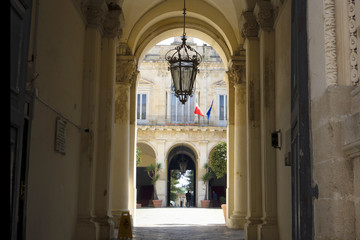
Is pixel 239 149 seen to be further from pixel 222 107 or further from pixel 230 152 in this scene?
pixel 222 107

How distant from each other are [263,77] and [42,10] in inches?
198

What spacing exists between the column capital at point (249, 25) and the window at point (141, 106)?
25.5 metres

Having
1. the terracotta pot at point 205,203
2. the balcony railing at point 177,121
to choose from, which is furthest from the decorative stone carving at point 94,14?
the balcony railing at point 177,121

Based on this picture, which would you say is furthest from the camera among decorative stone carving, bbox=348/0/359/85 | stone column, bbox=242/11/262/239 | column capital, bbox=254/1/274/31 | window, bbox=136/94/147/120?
window, bbox=136/94/147/120

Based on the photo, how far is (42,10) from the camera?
257 inches

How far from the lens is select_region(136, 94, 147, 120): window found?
119 ft

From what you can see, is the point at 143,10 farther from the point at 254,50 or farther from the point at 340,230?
the point at 340,230

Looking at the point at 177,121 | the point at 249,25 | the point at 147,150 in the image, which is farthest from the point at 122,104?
the point at 147,150

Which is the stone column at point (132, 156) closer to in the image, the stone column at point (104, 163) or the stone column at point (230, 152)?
the stone column at point (230, 152)

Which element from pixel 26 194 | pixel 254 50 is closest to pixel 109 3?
pixel 254 50

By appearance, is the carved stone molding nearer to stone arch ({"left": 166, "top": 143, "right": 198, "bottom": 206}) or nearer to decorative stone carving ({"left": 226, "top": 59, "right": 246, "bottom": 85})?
decorative stone carving ({"left": 226, "top": 59, "right": 246, "bottom": 85})

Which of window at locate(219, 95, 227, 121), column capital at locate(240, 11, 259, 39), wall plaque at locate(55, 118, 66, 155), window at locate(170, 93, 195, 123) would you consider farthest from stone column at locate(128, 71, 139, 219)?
window at locate(219, 95, 227, 121)

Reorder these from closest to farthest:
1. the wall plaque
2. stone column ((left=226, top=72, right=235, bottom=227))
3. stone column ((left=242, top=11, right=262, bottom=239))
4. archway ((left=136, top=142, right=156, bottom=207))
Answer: the wall plaque → stone column ((left=242, top=11, right=262, bottom=239)) → stone column ((left=226, top=72, right=235, bottom=227)) → archway ((left=136, top=142, right=156, bottom=207))

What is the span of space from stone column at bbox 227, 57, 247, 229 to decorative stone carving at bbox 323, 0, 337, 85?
10.4m
